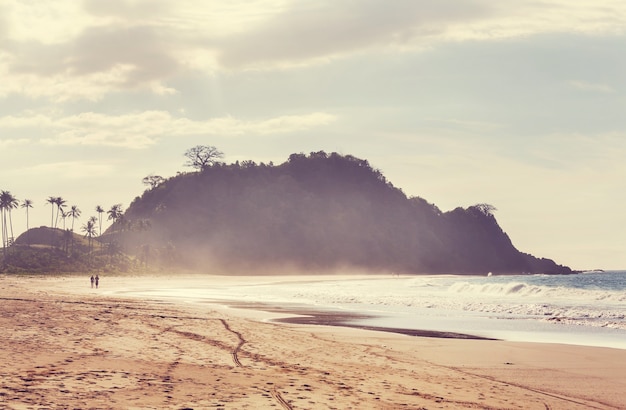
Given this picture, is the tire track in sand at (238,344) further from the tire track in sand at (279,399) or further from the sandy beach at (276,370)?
the tire track in sand at (279,399)

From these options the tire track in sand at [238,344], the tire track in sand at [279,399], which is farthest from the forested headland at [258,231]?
the tire track in sand at [279,399]

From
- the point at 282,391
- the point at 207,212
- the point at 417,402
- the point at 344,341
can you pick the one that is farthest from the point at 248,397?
the point at 207,212

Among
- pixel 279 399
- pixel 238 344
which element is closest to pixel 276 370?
pixel 279 399

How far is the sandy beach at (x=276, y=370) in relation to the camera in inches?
384

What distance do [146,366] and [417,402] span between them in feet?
18.4

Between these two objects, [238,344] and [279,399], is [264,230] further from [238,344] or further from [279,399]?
[279,399]

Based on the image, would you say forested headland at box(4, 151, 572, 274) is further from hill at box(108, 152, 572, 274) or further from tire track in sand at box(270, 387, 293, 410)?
tire track in sand at box(270, 387, 293, 410)

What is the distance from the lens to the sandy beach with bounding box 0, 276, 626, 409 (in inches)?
384

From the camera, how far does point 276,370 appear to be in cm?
1285

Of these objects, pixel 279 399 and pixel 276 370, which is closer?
pixel 279 399

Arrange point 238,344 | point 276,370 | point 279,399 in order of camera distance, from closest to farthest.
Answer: point 279,399
point 276,370
point 238,344

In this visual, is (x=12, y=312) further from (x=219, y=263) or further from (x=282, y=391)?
(x=219, y=263)

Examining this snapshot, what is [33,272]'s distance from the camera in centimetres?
10431

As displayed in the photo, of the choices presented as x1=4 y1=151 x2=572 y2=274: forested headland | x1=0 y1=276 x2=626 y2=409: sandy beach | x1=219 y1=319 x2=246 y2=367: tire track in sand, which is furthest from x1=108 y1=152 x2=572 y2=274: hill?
x1=0 y1=276 x2=626 y2=409: sandy beach
